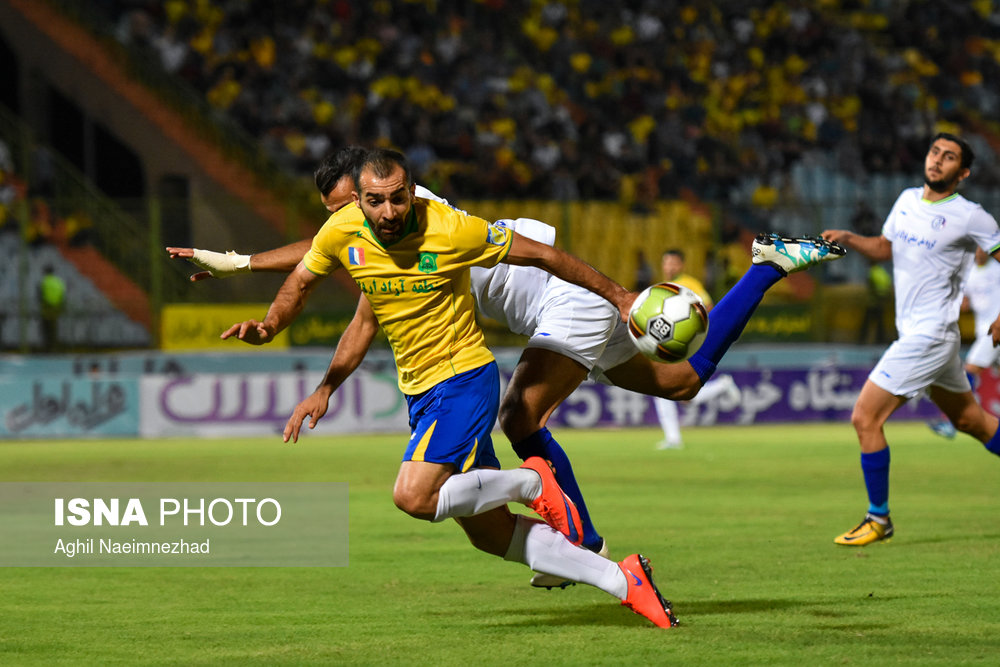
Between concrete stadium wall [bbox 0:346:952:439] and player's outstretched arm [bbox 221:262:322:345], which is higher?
player's outstretched arm [bbox 221:262:322:345]

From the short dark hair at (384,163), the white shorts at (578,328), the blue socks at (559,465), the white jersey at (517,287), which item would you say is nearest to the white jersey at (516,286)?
the white jersey at (517,287)

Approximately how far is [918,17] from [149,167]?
57.4 ft

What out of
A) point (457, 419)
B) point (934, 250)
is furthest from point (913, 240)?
point (457, 419)

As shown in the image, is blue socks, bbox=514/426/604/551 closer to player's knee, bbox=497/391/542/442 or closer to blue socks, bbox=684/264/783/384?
player's knee, bbox=497/391/542/442

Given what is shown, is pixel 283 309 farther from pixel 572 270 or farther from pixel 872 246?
pixel 872 246

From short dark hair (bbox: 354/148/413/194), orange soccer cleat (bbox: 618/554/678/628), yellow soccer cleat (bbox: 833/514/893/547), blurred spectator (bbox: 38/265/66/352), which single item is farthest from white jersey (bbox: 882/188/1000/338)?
blurred spectator (bbox: 38/265/66/352)

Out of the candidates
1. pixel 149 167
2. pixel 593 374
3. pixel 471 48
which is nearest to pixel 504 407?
pixel 593 374

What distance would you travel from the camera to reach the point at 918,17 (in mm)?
31766

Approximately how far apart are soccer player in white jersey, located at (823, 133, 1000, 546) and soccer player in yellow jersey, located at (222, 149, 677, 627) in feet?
10.8

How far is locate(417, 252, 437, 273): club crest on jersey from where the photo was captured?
5.98 meters

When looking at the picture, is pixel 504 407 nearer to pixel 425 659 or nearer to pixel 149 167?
pixel 425 659

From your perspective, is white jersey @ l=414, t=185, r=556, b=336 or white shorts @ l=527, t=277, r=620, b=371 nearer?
white shorts @ l=527, t=277, r=620, b=371

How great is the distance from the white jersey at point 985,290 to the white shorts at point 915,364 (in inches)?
373

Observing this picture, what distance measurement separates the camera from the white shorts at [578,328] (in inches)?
280
